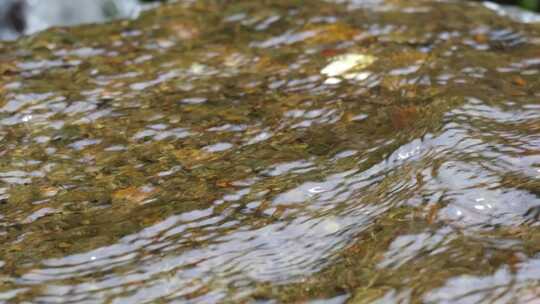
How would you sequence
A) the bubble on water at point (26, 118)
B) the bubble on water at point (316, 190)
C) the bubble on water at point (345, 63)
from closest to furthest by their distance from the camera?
the bubble on water at point (316, 190) → the bubble on water at point (26, 118) → the bubble on water at point (345, 63)

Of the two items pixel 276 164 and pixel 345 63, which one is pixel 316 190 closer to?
pixel 276 164

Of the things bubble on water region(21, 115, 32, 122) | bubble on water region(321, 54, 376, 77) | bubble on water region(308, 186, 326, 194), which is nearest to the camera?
bubble on water region(308, 186, 326, 194)

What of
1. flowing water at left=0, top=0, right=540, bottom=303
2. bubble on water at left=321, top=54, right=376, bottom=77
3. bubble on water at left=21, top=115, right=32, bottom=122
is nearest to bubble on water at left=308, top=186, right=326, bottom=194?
flowing water at left=0, top=0, right=540, bottom=303

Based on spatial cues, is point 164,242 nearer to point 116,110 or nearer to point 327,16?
point 116,110

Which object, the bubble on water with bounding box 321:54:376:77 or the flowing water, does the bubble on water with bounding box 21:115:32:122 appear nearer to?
the flowing water

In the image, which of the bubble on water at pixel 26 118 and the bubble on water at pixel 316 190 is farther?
the bubble on water at pixel 26 118

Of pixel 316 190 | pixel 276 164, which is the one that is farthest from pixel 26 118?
pixel 316 190

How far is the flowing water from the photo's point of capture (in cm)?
208

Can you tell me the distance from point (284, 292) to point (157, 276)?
38 centimetres

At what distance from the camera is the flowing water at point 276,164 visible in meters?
2.08

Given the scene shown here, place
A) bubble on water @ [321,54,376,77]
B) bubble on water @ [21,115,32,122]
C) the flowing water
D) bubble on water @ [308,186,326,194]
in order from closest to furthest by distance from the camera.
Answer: the flowing water < bubble on water @ [308,186,326,194] < bubble on water @ [21,115,32,122] < bubble on water @ [321,54,376,77]

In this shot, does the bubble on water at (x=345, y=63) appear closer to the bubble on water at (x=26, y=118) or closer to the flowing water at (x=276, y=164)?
the flowing water at (x=276, y=164)

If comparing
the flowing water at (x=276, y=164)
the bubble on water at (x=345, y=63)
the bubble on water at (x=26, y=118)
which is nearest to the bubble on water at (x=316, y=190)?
the flowing water at (x=276, y=164)

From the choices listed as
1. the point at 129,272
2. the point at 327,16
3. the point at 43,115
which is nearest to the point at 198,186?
the point at 129,272
